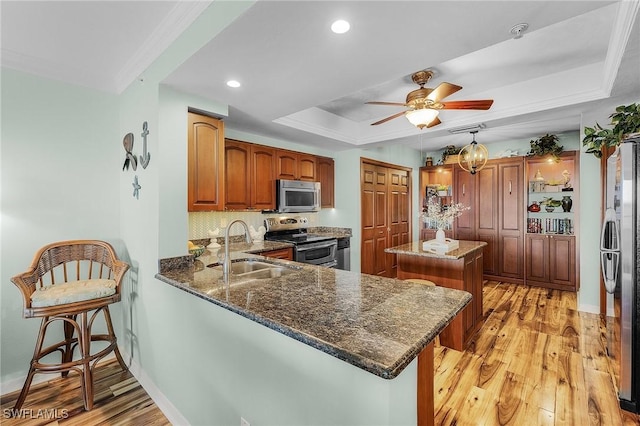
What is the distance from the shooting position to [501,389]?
2.15m

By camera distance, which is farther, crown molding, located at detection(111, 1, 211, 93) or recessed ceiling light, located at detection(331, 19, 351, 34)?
crown molding, located at detection(111, 1, 211, 93)

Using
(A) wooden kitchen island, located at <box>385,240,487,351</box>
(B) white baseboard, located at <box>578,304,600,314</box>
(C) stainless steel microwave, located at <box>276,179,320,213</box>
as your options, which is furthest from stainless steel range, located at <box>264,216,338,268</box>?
(B) white baseboard, located at <box>578,304,600,314</box>

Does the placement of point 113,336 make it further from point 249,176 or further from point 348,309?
point 348,309

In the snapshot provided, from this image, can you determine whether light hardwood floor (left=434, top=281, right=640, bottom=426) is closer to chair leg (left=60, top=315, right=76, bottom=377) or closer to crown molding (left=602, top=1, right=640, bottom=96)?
crown molding (left=602, top=1, right=640, bottom=96)

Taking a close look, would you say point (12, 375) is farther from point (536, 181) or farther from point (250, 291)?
point (536, 181)

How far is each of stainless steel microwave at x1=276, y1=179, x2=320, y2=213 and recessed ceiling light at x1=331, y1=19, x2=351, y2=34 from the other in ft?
7.79

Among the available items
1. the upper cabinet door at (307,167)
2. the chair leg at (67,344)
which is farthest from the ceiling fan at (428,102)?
the chair leg at (67,344)

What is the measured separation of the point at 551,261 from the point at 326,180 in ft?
12.5

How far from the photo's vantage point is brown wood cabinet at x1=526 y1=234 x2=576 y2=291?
451 cm

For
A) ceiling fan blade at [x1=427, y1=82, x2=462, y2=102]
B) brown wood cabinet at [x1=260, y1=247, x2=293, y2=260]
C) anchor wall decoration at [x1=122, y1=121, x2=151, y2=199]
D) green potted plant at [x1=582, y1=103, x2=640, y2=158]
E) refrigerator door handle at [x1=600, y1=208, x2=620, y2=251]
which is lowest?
brown wood cabinet at [x1=260, y1=247, x2=293, y2=260]

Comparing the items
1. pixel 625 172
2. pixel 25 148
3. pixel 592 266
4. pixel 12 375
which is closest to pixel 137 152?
pixel 25 148

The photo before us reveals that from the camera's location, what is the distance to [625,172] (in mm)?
1947

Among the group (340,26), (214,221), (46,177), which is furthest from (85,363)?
(340,26)

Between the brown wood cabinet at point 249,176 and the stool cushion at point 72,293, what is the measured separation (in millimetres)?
1392
